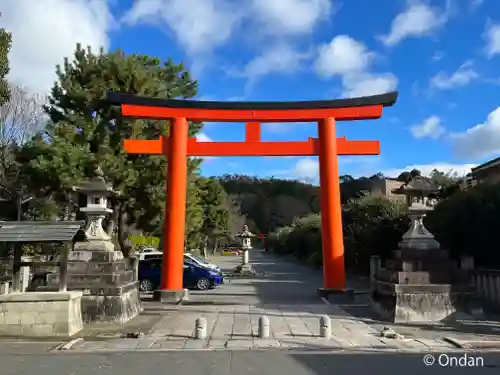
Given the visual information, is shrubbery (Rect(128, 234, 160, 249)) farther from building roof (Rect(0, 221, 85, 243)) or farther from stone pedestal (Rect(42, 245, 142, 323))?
building roof (Rect(0, 221, 85, 243))

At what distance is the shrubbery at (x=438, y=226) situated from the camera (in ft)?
51.0

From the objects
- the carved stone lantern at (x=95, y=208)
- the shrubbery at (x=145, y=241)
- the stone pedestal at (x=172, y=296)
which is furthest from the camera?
the shrubbery at (x=145, y=241)

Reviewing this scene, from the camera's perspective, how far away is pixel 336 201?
666 inches

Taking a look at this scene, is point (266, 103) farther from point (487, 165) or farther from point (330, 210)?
point (487, 165)

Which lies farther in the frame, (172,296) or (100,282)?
(172,296)

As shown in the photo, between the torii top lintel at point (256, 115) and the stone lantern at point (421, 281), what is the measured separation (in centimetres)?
427

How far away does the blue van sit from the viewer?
67.7 ft

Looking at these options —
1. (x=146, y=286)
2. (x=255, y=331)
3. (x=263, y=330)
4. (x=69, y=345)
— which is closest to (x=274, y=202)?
(x=146, y=286)

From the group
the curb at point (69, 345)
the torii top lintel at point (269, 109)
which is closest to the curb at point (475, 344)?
the curb at point (69, 345)

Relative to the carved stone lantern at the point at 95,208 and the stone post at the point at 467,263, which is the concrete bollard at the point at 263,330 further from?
the stone post at the point at 467,263

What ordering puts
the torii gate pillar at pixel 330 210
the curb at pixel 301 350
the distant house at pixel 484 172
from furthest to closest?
the distant house at pixel 484 172, the torii gate pillar at pixel 330 210, the curb at pixel 301 350

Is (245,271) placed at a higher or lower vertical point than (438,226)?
lower

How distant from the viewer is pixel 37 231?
1109 cm

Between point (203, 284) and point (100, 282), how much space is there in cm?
941
